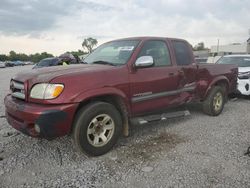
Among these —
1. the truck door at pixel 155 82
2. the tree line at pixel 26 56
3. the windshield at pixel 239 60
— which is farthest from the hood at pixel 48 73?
the tree line at pixel 26 56

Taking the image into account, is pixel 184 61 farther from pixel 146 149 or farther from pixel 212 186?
pixel 212 186

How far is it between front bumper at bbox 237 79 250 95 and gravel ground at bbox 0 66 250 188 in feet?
10.7

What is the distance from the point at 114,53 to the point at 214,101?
292 centimetres

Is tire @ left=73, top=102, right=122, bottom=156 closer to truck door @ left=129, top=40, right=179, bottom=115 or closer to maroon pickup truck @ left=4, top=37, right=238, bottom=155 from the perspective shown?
maroon pickup truck @ left=4, top=37, right=238, bottom=155

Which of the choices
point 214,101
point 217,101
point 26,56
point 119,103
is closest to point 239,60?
point 217,101

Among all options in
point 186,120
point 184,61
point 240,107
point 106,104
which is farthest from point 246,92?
point 106,104

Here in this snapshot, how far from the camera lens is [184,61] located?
18.6ft

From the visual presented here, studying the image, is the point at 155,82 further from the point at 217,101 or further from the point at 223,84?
the point at 223,84

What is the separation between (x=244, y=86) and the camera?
854 centimetres

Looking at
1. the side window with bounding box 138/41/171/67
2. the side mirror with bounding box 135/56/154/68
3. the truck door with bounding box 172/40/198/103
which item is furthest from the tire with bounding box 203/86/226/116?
Result: the side mirror with bounding box 135/56/154/68

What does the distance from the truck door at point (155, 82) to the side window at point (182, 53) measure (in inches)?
10.9

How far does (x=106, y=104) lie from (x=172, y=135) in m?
1.68

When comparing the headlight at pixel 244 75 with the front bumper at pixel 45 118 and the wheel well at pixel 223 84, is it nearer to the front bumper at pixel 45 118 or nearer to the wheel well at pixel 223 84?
the wheel well at pixel 223 84

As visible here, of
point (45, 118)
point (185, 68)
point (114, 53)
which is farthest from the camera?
point (185, 68)
